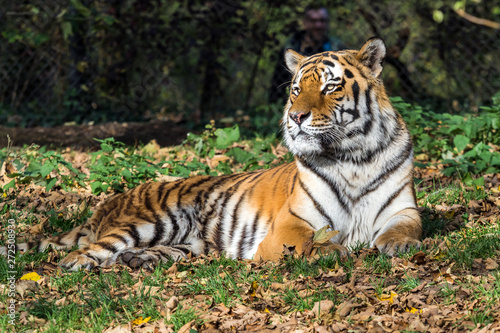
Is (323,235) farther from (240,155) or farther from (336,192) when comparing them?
(240,155)

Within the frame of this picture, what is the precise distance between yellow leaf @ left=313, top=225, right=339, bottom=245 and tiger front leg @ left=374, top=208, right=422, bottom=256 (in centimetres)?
26

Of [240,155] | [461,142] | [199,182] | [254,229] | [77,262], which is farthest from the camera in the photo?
[240,155]

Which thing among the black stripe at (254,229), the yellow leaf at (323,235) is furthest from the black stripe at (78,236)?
the yellow leaf at (323,235)

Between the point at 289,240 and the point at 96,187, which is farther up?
the point at 289,240

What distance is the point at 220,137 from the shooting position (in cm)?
622

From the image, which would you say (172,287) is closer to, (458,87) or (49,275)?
(49,275)

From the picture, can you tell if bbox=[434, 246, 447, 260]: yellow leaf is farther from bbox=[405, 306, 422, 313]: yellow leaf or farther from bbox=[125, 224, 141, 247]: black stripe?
bbox=[125, 224, 141, 247]: black stripe

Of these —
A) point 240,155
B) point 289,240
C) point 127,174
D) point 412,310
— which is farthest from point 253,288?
point 240,155

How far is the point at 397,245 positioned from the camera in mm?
3314

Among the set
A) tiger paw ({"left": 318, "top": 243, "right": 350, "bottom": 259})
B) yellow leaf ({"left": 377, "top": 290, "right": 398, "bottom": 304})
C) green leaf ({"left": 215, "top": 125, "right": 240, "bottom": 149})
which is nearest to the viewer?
yellow leaf ({"left": 377, "top": 290, "right": 398, "bottom": 304})

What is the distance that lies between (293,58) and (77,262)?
6.42 feet

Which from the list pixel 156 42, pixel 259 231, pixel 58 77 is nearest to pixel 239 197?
pixel 259 231

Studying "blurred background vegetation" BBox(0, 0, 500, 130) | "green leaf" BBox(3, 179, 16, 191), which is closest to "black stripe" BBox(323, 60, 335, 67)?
"green leaf" BBox(3, 179, 16, 191)

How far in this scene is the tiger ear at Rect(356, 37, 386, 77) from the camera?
3.71 meters
